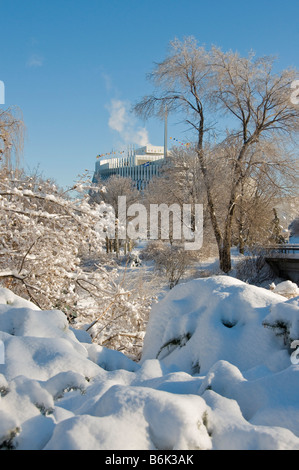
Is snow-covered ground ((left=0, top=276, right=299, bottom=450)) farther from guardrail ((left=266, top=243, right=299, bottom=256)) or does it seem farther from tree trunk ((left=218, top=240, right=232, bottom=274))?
guardrail ((left=266, top=243, right=299, bottom=256))

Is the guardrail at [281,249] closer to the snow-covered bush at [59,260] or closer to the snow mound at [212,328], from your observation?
the snow-covered bush at [59,260]

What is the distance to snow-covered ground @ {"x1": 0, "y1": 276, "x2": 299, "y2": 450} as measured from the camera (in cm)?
133

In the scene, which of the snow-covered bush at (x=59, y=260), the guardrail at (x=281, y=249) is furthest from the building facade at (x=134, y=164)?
the snow-covered bush at (x=59, y=260)

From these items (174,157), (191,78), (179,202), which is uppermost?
(191,78)

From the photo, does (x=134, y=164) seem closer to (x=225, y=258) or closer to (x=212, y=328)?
(x=225, y=258)

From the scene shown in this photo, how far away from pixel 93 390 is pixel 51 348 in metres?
0.51

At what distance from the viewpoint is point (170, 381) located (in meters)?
1.82

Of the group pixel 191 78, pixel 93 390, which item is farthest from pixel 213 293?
pixel 191 78

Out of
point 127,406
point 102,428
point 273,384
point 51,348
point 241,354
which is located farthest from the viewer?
point 241,354

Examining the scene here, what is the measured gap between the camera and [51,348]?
2.21 metres

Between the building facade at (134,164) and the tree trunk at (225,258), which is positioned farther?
the building facade at (134,164)

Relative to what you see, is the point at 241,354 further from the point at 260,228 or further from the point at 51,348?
the point at 260,228

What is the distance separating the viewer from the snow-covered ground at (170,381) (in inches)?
52.2

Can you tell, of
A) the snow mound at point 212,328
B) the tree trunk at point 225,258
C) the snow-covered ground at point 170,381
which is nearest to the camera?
the snow-covered ground at point 170,381
